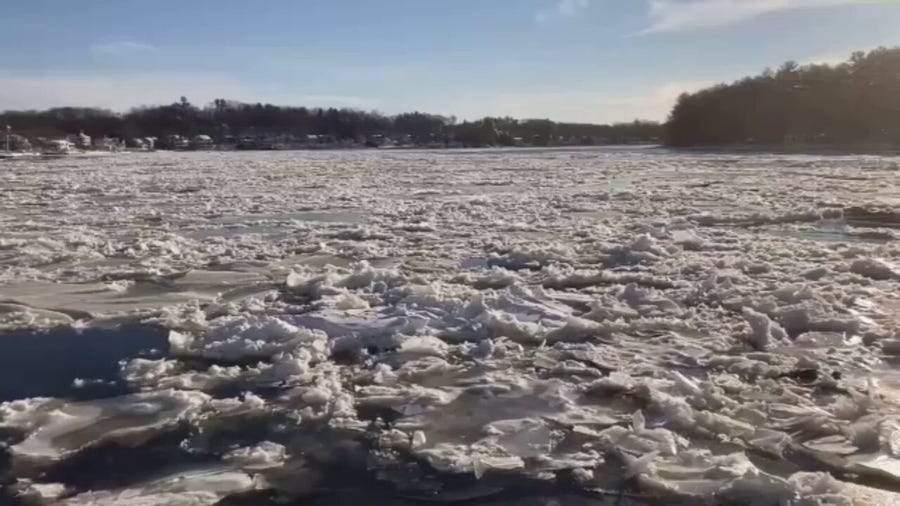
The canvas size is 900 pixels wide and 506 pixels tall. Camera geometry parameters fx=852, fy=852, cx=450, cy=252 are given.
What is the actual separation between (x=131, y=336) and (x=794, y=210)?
11455 millimetres

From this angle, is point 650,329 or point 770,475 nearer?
point 770,475

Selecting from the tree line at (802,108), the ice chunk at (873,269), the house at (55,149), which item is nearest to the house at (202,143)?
the house at (55,149)

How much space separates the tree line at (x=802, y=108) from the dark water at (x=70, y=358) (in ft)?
190

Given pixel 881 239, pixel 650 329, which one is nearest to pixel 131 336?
pixel 650 329

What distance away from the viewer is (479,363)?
5.18m

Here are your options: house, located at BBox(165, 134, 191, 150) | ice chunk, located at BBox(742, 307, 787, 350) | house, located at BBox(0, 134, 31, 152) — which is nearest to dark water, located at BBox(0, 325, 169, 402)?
ice chunk, located at BBox(742, 307, 787, 350)

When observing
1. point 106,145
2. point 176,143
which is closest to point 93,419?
point 106,145

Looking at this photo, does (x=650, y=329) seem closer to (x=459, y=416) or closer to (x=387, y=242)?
(x=459, y=416)

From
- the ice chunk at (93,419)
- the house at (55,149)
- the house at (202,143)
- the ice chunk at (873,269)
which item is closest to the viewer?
the ice chunk at (93,419)

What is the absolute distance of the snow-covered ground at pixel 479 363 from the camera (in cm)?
355

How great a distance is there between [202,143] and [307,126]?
27.0m

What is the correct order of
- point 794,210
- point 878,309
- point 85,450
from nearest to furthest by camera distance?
point 85,450 < point 878,309 < point 794,210

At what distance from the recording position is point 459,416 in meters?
4.27

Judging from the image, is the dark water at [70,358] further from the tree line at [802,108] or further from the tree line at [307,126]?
the tree line at [307,126]
